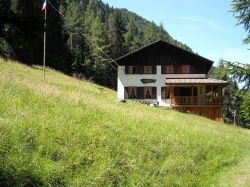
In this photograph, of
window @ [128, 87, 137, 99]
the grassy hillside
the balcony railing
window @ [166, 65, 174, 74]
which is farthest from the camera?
window @ [166, 65, 174, 74]

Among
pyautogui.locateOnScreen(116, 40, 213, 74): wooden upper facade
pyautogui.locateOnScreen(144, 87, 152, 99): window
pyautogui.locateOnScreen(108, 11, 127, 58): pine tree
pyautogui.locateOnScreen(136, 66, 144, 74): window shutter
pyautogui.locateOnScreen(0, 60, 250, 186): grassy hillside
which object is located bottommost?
pyautogui.locateOnScreen(0, 60, 250, 186): grassy hillside

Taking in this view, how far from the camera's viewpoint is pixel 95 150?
1172 centimetres

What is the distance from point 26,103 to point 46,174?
20.3 feet

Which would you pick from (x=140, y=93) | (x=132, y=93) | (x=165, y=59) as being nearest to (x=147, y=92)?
(x=140, y=93)

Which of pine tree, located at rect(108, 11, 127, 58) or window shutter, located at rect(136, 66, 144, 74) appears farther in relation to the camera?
pine tree, located at rect(108, 11, 127, 58)

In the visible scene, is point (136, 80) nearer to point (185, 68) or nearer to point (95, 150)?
point (185, 68)

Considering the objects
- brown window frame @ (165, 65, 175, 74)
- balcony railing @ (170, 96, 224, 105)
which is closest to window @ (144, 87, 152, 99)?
brown window frame @ (165, 65, 175, 74)

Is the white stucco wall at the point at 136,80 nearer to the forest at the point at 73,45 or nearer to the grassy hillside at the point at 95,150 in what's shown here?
the forest at the point at 73,45

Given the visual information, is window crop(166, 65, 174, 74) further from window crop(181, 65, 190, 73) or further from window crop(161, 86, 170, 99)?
window crop(161, 86, 170, 99)

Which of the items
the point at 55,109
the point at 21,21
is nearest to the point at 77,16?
the point at 55,109

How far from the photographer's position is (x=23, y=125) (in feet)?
36.3

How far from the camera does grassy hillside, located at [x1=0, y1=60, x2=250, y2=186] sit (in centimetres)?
942

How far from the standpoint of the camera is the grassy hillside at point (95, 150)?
9.42 metres

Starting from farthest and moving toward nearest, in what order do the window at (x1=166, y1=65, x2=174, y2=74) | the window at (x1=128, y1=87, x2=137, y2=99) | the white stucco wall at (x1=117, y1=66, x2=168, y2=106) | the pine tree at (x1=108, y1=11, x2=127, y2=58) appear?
the pine tree at (x1=108, y1=11, x2=127, y2=58)
the window at (x1=166, y1=65, x2=174, y2=74)
the window at (x1=128, y1=87, x2=137, y2=99)
the white stucco wall at (x1=117, y1=66, x2=168, y2=106)
